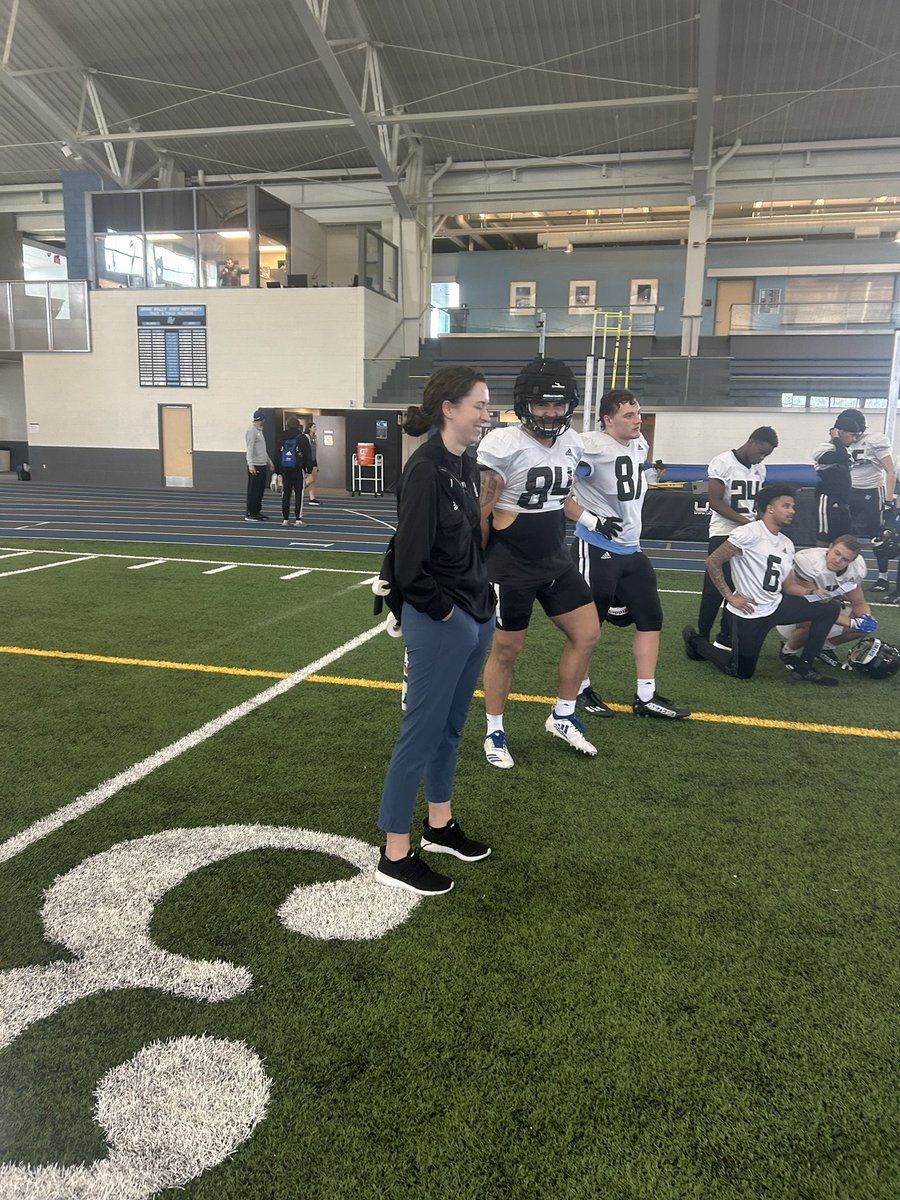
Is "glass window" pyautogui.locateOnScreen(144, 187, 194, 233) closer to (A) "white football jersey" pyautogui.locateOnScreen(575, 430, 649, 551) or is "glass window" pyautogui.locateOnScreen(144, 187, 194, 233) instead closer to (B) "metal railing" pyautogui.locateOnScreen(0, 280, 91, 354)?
(B) "metal railing" pyautogui.locateOnScreen(0, 280, 91, 354)

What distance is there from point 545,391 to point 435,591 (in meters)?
1.54

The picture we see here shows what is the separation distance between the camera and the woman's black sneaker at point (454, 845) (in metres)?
3.15

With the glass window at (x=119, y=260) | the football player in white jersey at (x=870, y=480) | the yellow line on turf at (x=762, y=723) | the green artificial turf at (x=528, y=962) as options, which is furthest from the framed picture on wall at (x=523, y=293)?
the green artificial turf at (x=528, y=962)

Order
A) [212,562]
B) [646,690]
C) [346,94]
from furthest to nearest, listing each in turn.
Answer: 1. [346,94]
2. [212,562]
3. [646,690]

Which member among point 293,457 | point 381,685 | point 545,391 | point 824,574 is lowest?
point 381,685

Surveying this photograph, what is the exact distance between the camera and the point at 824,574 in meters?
5.79

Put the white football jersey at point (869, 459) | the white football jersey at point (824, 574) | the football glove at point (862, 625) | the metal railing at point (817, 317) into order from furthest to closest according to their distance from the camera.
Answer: the metal railing at point (817, 317), the white football jersey at point (869, 459), the football glove at point (862, 625), the white football jersey at point (824, 574)

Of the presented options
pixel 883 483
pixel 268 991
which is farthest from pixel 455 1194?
pixel 883 483

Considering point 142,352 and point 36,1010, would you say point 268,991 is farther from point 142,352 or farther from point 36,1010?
point 142,352

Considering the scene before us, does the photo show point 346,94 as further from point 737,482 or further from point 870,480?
point 737,482

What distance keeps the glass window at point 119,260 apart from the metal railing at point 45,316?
0.68m

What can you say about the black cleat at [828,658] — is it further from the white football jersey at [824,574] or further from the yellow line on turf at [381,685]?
the yellow line on turf at [381,685]

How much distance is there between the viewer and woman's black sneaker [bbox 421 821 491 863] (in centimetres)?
315

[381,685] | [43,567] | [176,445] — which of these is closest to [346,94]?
[176,445]
